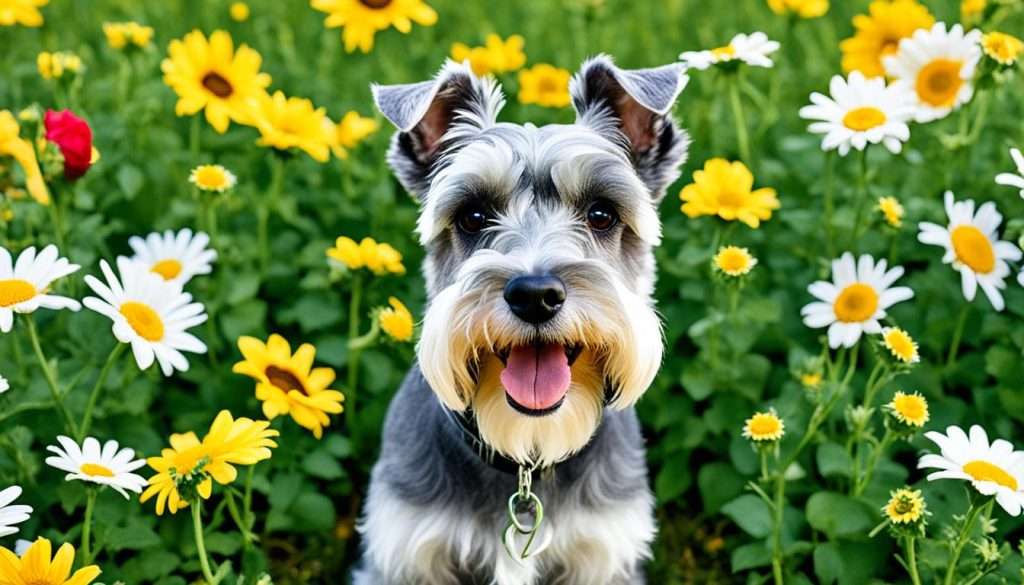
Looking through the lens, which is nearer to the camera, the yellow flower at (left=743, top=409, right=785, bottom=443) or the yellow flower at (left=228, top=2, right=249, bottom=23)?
the yellow flower at (left=743, top=409, right=785, bottom=443)

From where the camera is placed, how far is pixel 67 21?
274 inches

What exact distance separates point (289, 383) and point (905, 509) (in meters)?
1.99

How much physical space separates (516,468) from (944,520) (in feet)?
5.13

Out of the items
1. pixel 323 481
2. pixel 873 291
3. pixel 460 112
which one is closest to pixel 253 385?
pixel 323 481

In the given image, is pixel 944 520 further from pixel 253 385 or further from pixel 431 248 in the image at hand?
pixel 253 385

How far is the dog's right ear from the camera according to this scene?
3805 millimetres

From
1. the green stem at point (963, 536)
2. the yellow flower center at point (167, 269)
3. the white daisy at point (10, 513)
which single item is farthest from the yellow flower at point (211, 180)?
the green stem at point (963, 536)

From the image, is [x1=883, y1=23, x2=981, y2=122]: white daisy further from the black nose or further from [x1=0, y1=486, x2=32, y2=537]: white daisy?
[x1=0, y1=486, x2=32, y2=537]: white daisy

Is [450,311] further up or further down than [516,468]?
further up

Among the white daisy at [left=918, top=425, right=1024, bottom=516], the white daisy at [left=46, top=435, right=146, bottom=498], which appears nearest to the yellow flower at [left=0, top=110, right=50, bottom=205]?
the white daisy at [left=46, top=435, right=146, bottom=498]

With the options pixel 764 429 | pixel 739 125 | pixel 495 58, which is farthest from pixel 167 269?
pixel 739 125

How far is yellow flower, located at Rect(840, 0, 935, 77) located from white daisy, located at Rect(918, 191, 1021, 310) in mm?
973

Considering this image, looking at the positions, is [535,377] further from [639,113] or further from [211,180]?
[211,180]

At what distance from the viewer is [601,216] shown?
12.2 ft
